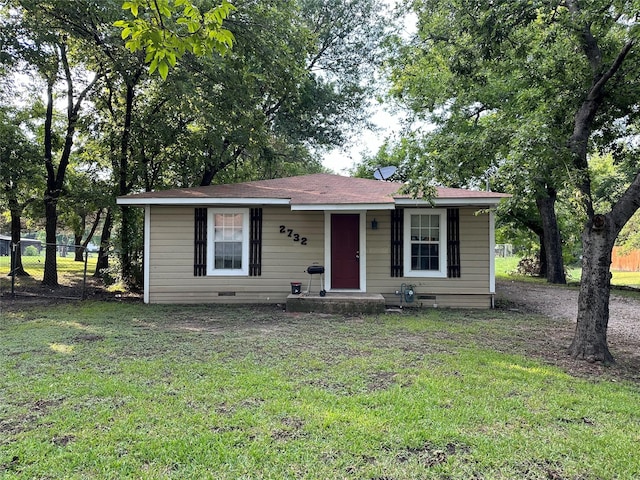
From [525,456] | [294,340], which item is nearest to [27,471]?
[525,456]

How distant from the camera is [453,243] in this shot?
27.7 ft

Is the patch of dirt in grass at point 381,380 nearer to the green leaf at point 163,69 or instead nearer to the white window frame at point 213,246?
the green leaf at point 163,69

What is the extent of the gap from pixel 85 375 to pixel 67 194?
9.71 metres

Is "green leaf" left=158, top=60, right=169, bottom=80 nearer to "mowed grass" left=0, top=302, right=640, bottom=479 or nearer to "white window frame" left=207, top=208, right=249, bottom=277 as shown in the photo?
"mowed grass" left=0, top=302, right=640, bottom=479

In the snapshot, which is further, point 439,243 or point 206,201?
point 439,243

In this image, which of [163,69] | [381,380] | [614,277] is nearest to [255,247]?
[381,380]

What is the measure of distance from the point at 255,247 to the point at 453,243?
4.30 m

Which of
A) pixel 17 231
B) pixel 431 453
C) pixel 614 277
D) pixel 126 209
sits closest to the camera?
pixel 431 453

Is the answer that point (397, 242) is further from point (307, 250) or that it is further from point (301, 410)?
point (301, 410)

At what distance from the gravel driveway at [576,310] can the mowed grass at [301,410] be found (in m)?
1.45

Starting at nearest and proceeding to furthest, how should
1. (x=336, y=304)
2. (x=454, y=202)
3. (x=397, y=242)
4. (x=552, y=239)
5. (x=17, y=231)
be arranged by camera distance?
(x=336, y=304) → (x=454, y=202) → (x=397, y=242) → (x=552, y=239) → (x=17, y=231)

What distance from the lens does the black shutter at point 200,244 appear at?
8648 mm

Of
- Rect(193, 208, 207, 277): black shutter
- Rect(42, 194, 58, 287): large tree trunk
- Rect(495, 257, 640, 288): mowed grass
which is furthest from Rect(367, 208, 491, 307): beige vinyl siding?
Rect(495, 257, 640, 288): mowed grass

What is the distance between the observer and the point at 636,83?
497 centimetres
